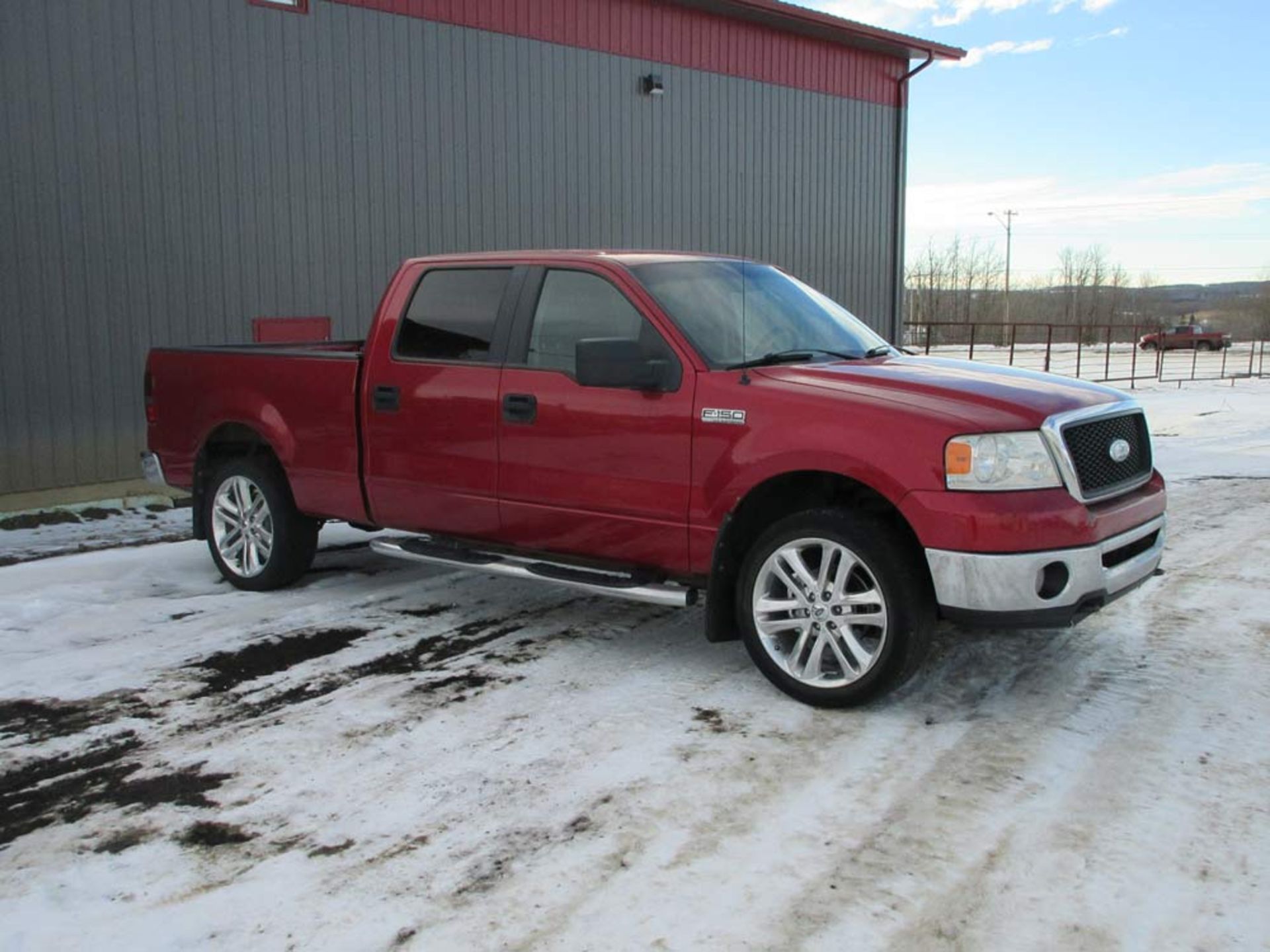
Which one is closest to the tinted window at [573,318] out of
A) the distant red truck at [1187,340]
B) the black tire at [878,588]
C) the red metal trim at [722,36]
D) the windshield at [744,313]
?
the windshield at [744,313]

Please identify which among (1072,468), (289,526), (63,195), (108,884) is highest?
(63,195)

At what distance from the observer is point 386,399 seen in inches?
235

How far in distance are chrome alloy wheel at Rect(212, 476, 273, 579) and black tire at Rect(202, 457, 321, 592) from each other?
0.01 metres

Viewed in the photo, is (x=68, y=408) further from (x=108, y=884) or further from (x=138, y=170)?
(x=108, y=884)

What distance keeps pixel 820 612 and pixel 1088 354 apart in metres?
47.4

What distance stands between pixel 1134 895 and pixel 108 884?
114 inches

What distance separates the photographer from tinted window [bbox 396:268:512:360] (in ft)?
18.9

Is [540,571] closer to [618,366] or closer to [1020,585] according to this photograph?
[618,366]

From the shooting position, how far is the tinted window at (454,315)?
5.77 metres

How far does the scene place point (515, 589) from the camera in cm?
666

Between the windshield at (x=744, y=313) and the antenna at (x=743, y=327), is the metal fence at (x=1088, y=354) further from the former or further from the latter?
the antenna at (x=743, y=327)

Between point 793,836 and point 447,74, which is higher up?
point 447,74

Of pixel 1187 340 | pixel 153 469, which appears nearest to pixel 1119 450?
pixel 153 469

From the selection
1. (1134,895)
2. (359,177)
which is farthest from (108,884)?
(359,177)
